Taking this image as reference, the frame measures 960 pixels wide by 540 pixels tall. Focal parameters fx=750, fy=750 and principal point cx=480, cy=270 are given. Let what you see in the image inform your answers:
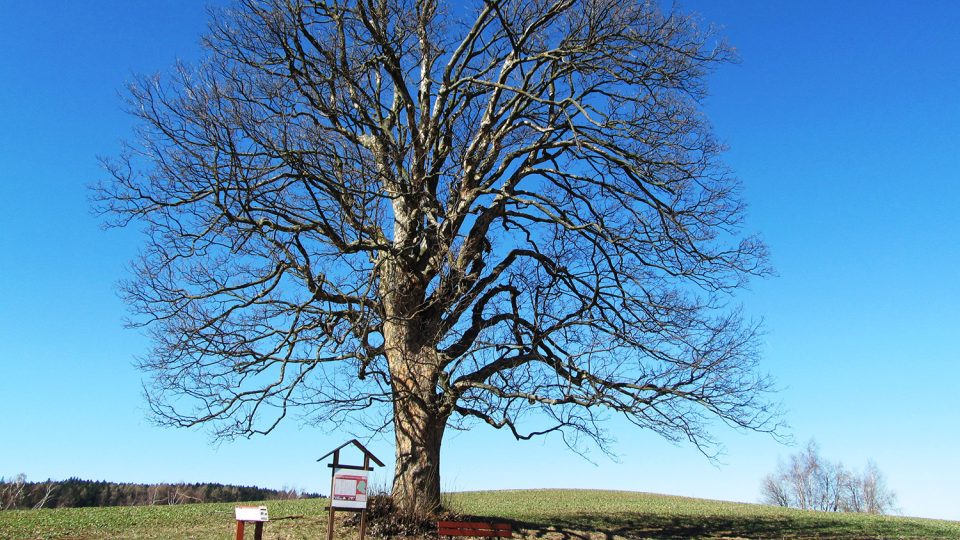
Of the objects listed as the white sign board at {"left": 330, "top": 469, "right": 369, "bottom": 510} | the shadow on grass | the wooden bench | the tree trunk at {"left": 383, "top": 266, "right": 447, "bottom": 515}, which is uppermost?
the tree trunk at {"left": 383, "top": 266, "right": 447, "bottom": 515}

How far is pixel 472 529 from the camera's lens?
11.8 meters

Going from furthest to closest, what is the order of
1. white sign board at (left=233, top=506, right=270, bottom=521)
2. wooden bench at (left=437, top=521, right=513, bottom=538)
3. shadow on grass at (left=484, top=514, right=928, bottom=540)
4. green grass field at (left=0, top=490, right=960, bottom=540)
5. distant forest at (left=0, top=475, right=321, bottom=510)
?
distant forest at (left=0, top=475, right=321, bottom=510) → shadow on grass at (left=484, top=514, right=928, bottom=540) → green grass field at (left=0, top=490, right=960, bottom=540) → wooden bench at (left=437, top=521, right=513, bottom=538) → white sign board at (left=233, top=506, right=270, bottom=521)

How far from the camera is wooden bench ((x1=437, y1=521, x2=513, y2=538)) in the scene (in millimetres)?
11625

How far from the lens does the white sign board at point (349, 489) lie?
10867 mm

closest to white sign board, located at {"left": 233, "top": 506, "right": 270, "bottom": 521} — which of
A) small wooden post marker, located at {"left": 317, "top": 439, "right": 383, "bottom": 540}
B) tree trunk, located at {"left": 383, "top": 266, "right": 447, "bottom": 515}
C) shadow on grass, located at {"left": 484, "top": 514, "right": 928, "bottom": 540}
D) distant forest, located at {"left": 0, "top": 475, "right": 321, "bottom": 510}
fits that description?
small wooden post marker, located at {"left": 317, "top": 439, "right": 383, "bottom": 540}

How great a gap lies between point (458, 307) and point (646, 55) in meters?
5.80

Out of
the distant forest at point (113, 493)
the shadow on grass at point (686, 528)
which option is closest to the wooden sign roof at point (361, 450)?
the shadow on grass at point (686, 528)

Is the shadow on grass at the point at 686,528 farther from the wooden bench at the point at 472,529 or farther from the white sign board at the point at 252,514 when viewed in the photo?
the white sign board at the point at 252,514

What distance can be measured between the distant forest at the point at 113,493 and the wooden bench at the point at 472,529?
14494mm

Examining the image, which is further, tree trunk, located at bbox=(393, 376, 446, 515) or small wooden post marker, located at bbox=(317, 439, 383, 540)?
tree trunk, located at bbox=(393, 376, 446, 515)

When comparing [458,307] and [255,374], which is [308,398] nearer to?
[255,374]

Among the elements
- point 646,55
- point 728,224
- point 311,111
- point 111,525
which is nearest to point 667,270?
point 728,224

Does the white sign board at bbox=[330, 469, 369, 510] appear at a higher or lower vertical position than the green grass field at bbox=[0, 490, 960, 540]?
higher

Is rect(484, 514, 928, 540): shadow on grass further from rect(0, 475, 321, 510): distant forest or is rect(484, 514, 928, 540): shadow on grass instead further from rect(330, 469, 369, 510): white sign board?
rect(0, 475, 321, 510): distant forest
